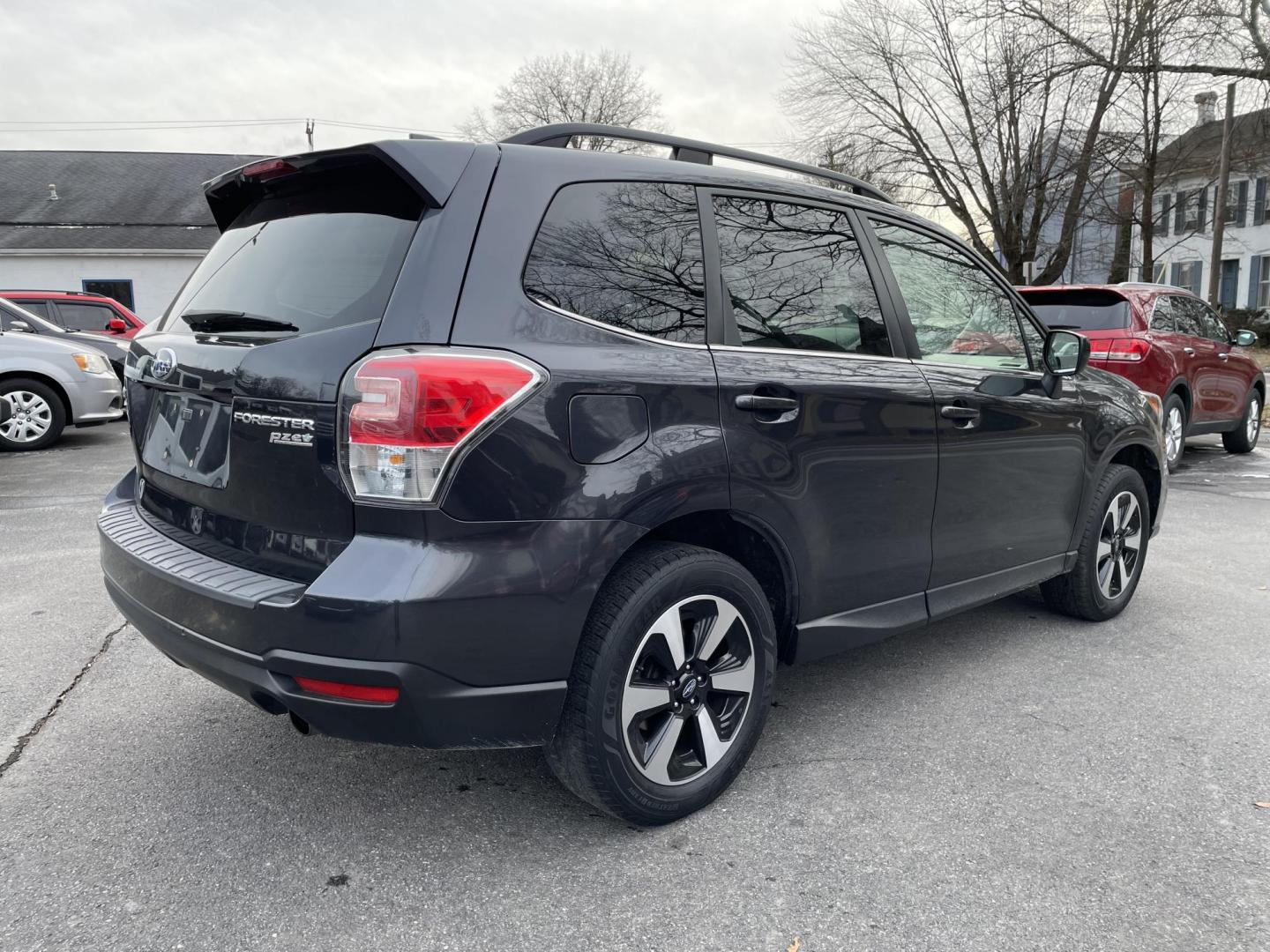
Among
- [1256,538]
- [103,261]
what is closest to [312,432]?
[1256,538]

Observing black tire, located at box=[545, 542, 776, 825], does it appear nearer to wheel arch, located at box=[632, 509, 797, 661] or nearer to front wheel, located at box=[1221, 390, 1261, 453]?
wheel arch, located at box=[632, 509, 797, 661]

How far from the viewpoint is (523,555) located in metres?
2.22

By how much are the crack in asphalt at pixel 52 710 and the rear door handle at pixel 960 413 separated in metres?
3.09

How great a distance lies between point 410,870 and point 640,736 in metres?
0.65

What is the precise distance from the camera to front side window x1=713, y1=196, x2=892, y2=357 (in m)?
2.83

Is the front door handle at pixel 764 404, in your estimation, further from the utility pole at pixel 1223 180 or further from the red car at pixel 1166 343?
the utility pole at pixel 1223 180

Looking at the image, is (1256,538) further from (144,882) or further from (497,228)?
(144,882)

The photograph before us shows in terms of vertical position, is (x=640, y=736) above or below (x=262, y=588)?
below

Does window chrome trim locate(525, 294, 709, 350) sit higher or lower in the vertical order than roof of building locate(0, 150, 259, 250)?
lower

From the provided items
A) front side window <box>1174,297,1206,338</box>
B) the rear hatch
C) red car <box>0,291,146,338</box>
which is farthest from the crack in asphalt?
red car <box>0,291,146,338</box>

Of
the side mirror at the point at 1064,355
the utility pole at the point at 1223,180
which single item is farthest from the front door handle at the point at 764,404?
the utility pole at the point at 1223,180

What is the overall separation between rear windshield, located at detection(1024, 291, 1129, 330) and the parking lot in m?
5.43

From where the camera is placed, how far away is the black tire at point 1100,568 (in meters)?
4.30

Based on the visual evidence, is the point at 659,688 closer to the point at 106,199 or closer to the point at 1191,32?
the point at 1191,32
